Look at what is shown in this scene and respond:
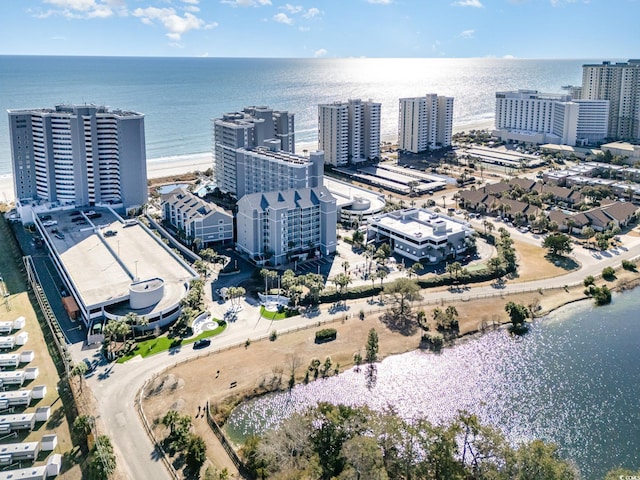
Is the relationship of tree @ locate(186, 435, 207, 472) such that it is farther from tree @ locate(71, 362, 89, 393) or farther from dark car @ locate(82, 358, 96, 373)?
dark car @ locate(82, 358, 96, 373)

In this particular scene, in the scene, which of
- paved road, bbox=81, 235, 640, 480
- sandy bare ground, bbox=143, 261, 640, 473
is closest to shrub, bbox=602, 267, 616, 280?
paved road, bbox=81, 235, 640, 480

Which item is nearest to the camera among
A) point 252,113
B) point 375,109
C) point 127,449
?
point 127,449

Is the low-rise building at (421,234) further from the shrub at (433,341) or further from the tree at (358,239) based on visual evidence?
the shrub at (433,341)

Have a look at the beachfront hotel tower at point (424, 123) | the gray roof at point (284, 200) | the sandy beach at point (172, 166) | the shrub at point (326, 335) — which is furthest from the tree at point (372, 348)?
the beachfront hotel tower at point (424, 123)

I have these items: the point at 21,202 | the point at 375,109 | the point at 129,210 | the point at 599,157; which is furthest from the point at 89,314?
the point at 599,157

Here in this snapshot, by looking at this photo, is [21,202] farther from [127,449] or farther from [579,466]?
[579,466]

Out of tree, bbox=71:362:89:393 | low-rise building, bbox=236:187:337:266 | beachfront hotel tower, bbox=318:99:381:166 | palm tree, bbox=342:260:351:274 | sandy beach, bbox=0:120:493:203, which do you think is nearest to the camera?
tree, bbox=71:362:89:393
